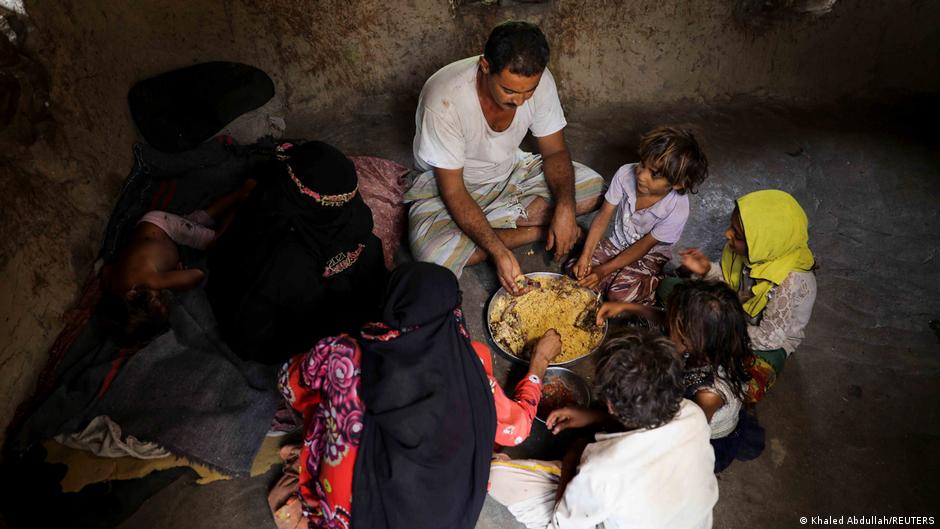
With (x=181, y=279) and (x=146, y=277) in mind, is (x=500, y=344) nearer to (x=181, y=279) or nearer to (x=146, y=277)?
(x=181, y=279)

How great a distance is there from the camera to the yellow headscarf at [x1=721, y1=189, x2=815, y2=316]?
7.55ft

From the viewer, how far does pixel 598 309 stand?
9.14 feet

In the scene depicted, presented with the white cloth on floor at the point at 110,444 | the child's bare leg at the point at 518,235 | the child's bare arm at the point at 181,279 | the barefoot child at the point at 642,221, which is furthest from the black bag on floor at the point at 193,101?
the barefoot child at the point at 642,221

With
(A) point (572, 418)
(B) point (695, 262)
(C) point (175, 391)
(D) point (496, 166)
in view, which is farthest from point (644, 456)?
(C) point (175, 391)

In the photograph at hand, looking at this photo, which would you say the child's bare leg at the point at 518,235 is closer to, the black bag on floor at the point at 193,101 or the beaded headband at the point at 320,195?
the beaded headband at the point at 320,195

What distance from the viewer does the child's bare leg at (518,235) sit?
3120 millimetres

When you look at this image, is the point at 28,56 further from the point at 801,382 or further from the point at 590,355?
the point at 801,382

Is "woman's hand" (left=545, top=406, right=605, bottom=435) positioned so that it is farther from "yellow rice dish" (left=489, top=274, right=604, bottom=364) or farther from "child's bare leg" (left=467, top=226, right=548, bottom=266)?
"child's bare leg" (left=467, top=226, right=548, bottom=266)

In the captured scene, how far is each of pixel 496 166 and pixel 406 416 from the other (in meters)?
1.83

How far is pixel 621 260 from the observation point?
2.92 metres

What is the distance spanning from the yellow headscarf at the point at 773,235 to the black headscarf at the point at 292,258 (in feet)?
5.46

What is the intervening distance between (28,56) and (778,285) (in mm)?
3584

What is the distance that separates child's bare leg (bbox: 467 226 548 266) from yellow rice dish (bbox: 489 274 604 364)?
300 mm

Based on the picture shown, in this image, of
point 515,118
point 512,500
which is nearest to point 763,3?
point 515,118
